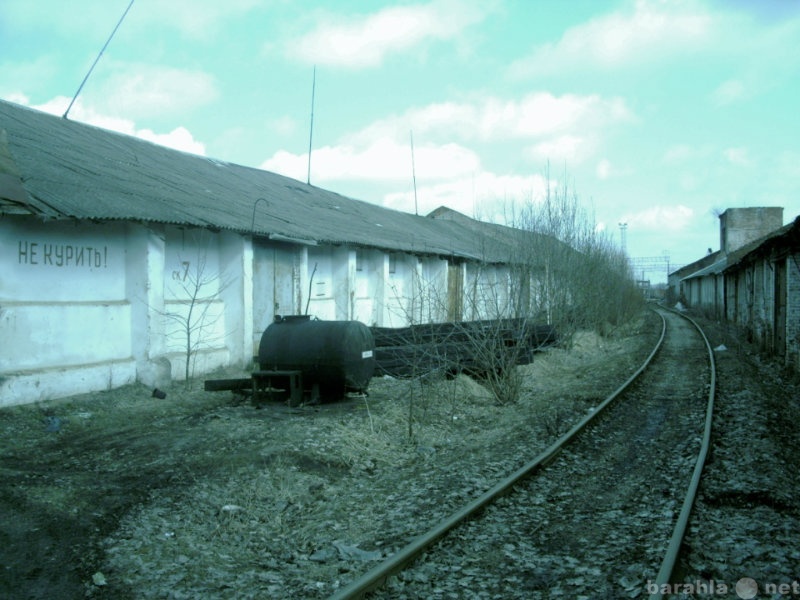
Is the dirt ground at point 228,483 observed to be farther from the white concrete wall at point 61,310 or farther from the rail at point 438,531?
the white concrete wall at point 61,310

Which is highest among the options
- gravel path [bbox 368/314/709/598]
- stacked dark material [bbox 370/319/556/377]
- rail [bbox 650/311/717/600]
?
stacked dark material [bbox 370/319/556/377]

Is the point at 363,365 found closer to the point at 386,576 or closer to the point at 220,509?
the point at 220,509

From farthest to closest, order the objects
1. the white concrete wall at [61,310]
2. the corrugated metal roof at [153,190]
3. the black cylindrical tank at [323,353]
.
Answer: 1. the corrugated metal roof at [153,190]
2. the black cylindrical tank at [323,353]
3. the white concrete wall at [61,310]

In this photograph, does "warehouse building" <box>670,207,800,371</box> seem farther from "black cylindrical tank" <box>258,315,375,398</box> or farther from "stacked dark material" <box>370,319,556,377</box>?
"black cylindrical tank" <box>258,315,375,398</box>

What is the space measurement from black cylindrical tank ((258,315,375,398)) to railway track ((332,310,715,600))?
356 cm

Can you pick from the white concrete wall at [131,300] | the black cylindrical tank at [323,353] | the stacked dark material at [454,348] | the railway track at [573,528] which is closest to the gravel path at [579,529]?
the railway track at [573,528]

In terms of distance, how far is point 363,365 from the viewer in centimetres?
1093

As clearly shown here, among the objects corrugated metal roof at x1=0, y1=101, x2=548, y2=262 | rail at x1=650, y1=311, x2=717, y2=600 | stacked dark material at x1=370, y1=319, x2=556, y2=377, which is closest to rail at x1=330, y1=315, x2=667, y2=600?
rail at x1=650, y1=311, x2=717, y2=600

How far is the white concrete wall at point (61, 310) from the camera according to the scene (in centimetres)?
1001

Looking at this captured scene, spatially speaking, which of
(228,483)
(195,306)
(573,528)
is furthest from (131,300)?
(573,528)

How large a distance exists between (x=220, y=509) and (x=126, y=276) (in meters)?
7.49

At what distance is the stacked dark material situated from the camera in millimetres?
11484

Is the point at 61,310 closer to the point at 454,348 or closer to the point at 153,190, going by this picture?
the point at 153,190

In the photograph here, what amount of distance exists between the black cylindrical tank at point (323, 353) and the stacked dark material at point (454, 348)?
30.8 inches
